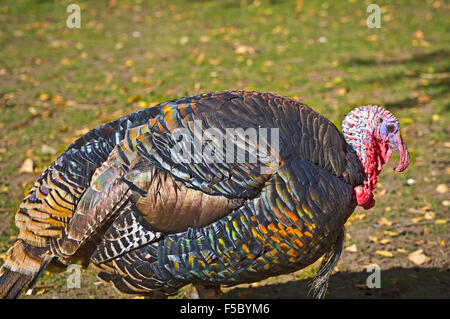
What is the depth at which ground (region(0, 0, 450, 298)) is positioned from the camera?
4078mm

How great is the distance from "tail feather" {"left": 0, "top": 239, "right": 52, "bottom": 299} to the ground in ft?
2.42

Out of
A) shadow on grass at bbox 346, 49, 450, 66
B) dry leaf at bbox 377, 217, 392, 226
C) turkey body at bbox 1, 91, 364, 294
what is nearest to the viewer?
turkey body at bbox 1, 91, 364, 294

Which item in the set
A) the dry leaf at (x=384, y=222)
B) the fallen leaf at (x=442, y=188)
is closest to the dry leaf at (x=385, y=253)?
the dry leaf at (x=384, y=222)

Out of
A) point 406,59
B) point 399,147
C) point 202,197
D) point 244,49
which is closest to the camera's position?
point 202,197

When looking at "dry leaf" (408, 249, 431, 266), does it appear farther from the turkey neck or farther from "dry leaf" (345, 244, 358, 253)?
the turkey neck

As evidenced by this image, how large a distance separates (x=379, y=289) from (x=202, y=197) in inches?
67.0

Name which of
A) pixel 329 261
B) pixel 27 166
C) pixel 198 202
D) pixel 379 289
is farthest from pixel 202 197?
pixel 27 166

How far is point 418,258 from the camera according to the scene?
405cm

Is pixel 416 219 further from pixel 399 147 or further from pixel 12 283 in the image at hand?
pixel 12 283

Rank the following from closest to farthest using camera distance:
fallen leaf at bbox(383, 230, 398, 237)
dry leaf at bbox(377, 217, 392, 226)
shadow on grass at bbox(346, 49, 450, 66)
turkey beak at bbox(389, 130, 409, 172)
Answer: turkey beak at bbox(389, 130, 409, 172)
fallen leaf at bbox(383, 230, 398, 237)
dry leaf at bbox(377, 217, 392, 226)
shadow on grass at bbox(346, 49, 450, 66)

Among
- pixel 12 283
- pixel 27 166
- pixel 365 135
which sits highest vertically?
pixel 365 135

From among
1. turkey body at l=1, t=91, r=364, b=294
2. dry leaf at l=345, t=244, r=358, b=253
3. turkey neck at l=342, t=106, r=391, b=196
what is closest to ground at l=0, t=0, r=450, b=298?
dry leaf at l=345, t=244, r=358, b=253

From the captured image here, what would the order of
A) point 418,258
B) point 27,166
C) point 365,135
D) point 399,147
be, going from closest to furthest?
point 365,135
point 399,147
point 418,258
point 27,166

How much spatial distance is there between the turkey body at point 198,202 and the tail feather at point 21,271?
62mm
